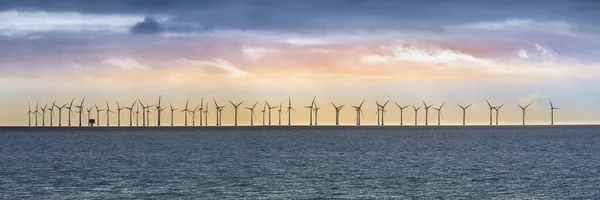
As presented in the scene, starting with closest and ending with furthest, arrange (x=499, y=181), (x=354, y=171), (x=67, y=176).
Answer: (x=499, y=181) < (x=67, y=176) < (x=354, y=171)

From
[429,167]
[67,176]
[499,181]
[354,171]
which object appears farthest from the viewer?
[429,167]

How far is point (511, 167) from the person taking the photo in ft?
386

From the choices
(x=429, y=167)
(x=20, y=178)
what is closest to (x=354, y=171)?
(x=429, y=167)

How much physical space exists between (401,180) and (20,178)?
37720mm

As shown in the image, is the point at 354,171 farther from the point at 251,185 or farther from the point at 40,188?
the point at 40,188

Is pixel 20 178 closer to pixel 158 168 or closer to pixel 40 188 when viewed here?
pixel 40 188

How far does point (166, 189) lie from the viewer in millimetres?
84812

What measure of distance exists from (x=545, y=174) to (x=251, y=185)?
34.4m

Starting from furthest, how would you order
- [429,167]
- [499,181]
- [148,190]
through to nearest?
[429,167], [499,181], [148,190]

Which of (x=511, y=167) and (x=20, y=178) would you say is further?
(x=511, y=167)

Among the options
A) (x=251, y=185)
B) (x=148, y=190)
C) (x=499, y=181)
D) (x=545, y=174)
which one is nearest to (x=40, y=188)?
(x=148, y=190)

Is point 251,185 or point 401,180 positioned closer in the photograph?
point 251,185

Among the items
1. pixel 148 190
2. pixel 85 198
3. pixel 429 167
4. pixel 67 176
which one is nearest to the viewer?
pixel 85 198

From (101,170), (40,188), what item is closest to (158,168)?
(101,170)
